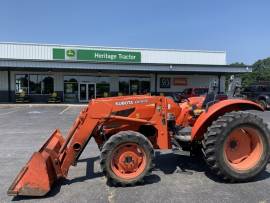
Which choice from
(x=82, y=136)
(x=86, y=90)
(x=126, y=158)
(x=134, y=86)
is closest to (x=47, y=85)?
(x=86, y=90)

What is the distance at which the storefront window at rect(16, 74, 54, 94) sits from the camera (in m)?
31.5

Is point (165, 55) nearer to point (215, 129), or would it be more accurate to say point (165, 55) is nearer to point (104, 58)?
point (104, 58)

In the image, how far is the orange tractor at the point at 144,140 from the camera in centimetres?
525

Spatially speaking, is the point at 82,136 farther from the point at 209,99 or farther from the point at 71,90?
the point at 71,90

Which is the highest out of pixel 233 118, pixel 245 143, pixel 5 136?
pixel 233 118

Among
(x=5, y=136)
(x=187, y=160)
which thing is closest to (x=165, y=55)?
(x=5, y=136)

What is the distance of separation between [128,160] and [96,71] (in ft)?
89.5

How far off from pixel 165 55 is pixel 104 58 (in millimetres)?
6645

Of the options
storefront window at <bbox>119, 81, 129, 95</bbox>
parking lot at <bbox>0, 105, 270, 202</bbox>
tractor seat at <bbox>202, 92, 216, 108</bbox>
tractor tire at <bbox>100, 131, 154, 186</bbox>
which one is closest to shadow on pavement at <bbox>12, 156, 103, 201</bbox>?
parking lot at <bbox>0, 105, 270, 202</bbox>

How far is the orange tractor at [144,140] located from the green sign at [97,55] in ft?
88.4

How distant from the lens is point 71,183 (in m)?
5.62

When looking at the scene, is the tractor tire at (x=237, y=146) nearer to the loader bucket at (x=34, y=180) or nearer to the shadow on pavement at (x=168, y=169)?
the shadow on pavement at (x=168, y=169)

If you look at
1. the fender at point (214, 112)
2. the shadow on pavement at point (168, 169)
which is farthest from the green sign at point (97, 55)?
the fender at point (214, 112)

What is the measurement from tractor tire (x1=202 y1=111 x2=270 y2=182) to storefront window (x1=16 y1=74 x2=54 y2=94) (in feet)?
92.6
